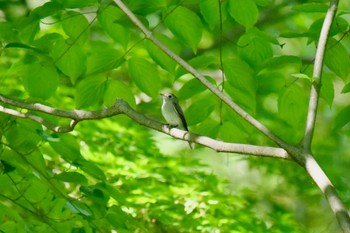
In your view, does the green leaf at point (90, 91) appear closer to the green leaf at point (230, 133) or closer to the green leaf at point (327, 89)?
the green leaf at point (230, 133)

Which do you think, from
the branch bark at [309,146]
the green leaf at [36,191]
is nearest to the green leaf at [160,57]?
the branch bark at [309,146]

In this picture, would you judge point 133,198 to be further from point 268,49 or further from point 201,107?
point 268,49

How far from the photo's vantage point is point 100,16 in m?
2.74

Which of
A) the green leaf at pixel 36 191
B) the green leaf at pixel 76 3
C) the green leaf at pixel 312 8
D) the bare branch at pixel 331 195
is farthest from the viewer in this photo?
the green leaf at pixel 36 191

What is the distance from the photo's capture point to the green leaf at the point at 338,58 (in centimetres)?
251

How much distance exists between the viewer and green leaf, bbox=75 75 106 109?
9.05ft

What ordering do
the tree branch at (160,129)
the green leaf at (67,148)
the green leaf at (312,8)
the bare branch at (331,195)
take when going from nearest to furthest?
the bare branch at (331,195), the tree branch at (160,129), the green leaf at (312,8), the green leaf at (67,148)

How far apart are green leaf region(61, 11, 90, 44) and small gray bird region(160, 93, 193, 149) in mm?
1121

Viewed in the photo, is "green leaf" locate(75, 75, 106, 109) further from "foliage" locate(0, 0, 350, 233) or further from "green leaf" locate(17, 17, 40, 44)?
"green leaf" locate(17, 17, 40, 44)

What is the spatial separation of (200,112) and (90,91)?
466 mm

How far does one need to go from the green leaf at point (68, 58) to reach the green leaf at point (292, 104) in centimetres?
85

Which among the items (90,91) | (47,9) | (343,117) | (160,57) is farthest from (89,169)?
(343,117)

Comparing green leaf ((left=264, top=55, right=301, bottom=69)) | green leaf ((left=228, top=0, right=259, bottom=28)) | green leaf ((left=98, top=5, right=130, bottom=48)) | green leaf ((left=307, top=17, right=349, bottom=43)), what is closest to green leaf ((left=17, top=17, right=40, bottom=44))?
green leaf ((left=98, top=5, right=130, bottom=48))

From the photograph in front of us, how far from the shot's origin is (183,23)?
8.38 ft
